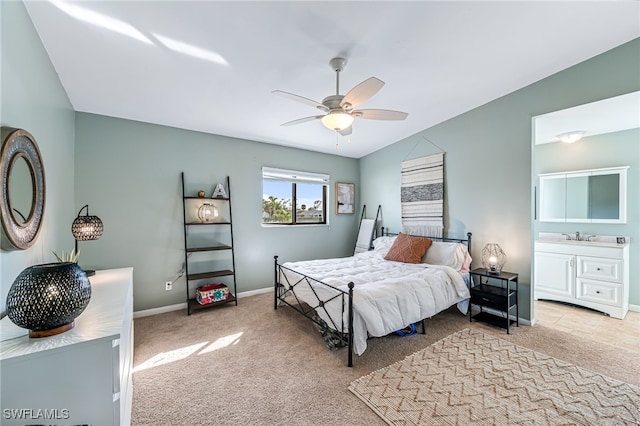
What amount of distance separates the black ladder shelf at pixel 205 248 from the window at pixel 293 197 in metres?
0.68

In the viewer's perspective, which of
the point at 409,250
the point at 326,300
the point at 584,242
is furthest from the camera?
the point at 409,250

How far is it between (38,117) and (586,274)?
6000mm

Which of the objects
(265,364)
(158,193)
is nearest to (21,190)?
(158,193)

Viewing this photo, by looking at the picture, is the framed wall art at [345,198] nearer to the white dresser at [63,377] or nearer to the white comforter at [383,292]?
the white comforter at [383,292]

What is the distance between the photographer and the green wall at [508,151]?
8.16 ft

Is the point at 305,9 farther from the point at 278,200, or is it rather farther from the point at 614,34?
the point at 278,200

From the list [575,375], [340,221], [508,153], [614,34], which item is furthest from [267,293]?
[614,34]

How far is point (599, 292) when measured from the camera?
331 cm

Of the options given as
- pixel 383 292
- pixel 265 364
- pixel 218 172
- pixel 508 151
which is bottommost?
pixel 265 364

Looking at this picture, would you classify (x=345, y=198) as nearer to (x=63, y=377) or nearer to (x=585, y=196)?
(x=585, y=196)

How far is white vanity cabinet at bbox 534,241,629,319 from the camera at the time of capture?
10.4 ft

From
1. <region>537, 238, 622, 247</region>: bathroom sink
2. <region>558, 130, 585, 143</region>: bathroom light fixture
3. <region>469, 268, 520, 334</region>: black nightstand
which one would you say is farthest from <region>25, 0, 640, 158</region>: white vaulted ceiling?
<region>537, 238, 622, 247</region>: bathroom sink

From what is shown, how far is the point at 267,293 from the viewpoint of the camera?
14.0ft

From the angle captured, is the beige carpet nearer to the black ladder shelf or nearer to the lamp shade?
the black ladder shelf
